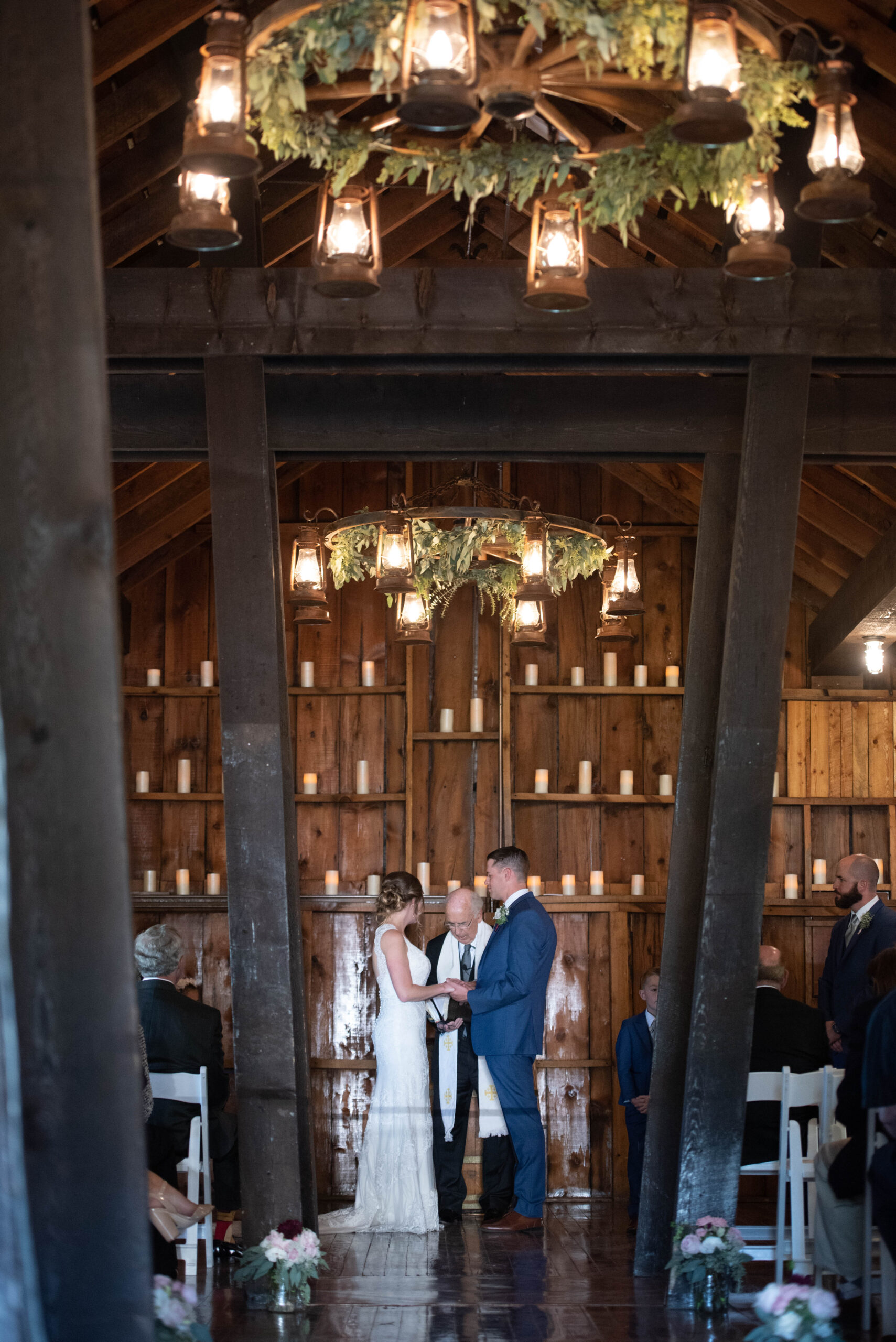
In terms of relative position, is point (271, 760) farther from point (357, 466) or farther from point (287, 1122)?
point (357, 466)

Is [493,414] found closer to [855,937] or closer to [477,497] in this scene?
[477,497]

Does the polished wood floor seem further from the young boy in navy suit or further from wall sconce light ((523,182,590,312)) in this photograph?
wall sconce light ((523,182,590,312))

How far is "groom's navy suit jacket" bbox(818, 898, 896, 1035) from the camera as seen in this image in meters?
6.72

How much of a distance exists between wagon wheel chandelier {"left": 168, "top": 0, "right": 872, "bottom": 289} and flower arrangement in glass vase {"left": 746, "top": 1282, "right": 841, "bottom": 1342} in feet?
8.60

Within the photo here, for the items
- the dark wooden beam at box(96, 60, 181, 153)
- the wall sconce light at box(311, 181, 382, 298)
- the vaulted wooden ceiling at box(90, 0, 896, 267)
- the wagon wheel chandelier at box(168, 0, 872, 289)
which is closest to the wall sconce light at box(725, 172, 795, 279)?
the wagon wheel chandelier at box(168, 0, 872, 289)

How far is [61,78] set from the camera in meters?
2.54

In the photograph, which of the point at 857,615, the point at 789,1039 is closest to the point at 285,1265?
the point at 789,1039

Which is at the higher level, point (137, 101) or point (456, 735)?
point (137, 101)

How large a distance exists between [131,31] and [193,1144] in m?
4.07

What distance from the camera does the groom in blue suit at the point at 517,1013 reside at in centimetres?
630

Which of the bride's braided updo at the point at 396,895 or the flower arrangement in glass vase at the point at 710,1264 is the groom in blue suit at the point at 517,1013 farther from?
the flower arrangement in glass vase at the point at 710,1264

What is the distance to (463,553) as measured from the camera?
21.3 ft

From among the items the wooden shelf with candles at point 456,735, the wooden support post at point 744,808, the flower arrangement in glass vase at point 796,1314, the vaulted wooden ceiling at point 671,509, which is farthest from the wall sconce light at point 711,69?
the wooden shelf with candles at point 456,735

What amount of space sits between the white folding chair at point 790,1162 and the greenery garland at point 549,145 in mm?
3248
